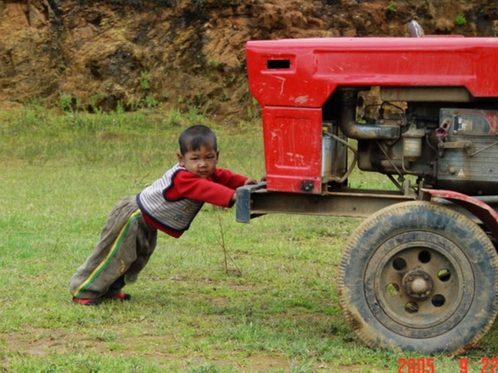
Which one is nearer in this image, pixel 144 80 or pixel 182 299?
pixel 182 299

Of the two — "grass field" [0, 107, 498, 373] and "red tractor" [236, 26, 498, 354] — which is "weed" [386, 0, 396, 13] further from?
"red tractor" [236, 26, 498, 354]

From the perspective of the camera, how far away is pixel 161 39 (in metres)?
20.4

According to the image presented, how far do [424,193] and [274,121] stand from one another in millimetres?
859

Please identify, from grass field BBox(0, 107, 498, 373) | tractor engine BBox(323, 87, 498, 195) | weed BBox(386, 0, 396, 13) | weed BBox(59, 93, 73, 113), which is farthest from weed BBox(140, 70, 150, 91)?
tractor engine BBox(323, 87, 498, 195)

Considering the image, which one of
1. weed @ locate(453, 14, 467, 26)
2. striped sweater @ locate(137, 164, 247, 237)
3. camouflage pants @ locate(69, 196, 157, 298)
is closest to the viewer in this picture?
striped sweater @ locate(137, 164, 247, 237)

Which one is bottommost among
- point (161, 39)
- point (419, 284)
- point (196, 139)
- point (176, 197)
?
point (161, 39)

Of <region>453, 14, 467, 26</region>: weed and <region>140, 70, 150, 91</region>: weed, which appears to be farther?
<region>453, 14, 467, 26</region>: weed

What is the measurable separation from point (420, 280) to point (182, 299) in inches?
76.5

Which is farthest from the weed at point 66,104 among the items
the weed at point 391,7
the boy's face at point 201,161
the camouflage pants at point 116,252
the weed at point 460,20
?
the boy's face at point 201,161

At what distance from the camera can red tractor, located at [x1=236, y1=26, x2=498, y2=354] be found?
4.50 metres

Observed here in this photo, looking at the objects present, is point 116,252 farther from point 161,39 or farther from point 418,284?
point 161,39

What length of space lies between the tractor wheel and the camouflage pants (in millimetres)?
1530

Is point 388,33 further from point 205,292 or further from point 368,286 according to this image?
point 368,286

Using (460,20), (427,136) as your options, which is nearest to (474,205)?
(427,136)
